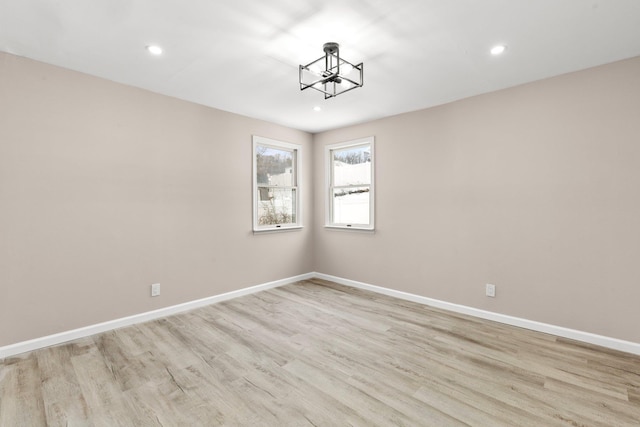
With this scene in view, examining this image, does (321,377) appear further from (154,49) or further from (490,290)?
(154,49)

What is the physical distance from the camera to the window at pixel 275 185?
4.37m

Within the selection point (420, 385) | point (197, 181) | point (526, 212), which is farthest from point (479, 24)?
point (197, 181)

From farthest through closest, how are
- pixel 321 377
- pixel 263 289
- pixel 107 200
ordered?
1. pixel 263 289
2. pixel 107 200
3. pixel 321 377

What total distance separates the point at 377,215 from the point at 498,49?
2.44 meters

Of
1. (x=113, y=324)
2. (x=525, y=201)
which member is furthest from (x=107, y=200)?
(x=525, y=201)

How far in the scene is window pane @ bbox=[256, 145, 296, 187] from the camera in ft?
14.5

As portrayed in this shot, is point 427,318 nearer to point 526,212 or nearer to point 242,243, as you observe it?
point 526,212

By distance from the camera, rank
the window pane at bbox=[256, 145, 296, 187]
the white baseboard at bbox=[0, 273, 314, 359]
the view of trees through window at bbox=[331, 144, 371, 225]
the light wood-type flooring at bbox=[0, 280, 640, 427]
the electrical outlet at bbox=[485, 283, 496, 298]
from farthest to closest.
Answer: the view of trees through window at bbox=[331, 144, 371, 225] → the window pane at bbox=[256, 145, 296, 187] → the electrical outlet at bbox=[485, 283, 496, 298] → the white baseboard at bbox=[0, 273, 314, 359] → the light wood-type flooring at bbox=[0, 280, 640, 427]

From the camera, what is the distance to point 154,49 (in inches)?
94.3

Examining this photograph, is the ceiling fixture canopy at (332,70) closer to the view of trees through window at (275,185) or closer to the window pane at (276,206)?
the view of trees through window at (275,185)

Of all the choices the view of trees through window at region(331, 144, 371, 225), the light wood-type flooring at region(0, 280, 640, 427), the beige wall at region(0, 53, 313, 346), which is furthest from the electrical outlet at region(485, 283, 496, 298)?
the beige wall at region(0, 53, 313, 346)

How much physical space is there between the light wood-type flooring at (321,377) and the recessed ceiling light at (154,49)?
2.58 m

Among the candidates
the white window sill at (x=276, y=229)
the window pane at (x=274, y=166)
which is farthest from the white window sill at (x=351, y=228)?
the window pane at (x=274, y=166)

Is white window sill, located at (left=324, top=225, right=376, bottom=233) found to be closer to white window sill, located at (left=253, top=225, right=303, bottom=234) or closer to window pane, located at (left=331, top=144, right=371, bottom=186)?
white window sill, located at (left=253, top=225, right=303, bottom=234)
